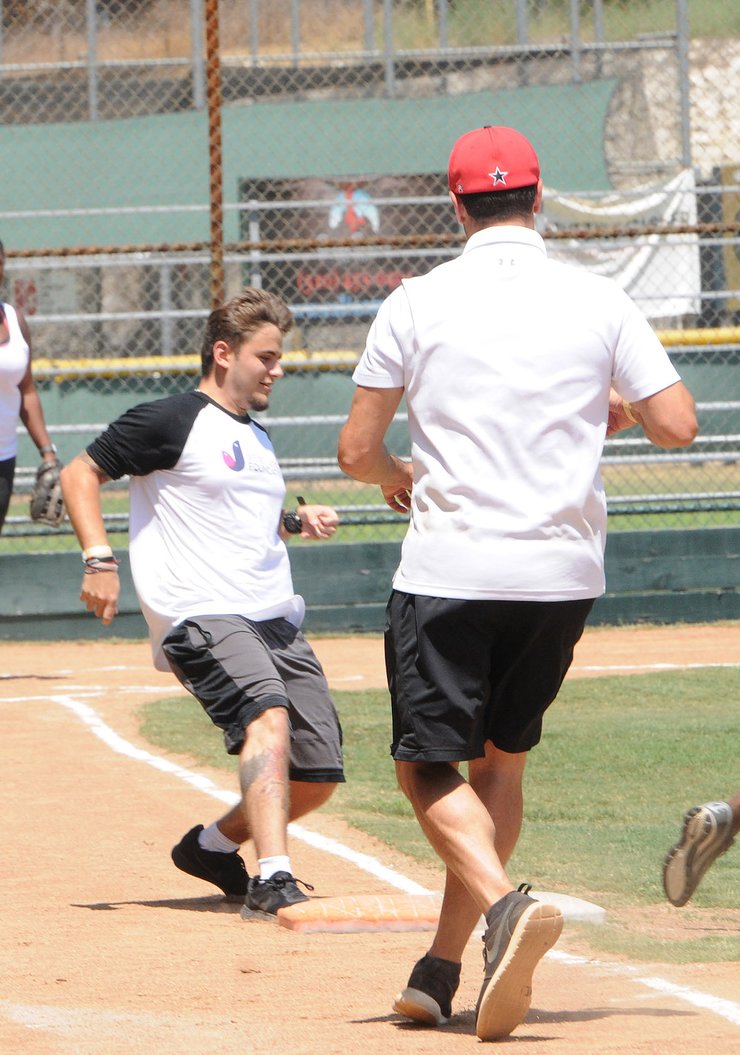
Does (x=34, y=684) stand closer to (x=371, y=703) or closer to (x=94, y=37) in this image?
(x=371, y=703)

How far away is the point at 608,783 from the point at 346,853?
5.05ft

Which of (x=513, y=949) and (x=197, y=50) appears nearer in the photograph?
(x=513, y=949)

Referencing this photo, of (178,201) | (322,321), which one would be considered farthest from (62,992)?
(178,201)

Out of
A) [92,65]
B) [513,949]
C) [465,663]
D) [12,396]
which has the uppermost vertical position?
[92,65]

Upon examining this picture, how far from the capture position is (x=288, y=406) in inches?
614

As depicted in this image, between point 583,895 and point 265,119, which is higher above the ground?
point 265,119

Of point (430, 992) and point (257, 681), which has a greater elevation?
point (257, 681)

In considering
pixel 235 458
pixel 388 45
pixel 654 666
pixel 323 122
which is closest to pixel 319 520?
pixel 235 458

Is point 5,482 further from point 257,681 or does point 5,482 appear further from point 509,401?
point 509,401

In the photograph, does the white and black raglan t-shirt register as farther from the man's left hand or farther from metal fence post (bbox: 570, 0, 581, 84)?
metal fence post (bbox: 570, 0, 581, 84)

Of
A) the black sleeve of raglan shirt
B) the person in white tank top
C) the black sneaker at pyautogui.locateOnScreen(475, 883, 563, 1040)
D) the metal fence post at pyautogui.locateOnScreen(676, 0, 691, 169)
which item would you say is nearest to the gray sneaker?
the black sneaker at pyautogui.locateOnScreen(475, 883, 563, 1040)

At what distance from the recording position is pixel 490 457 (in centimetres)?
375

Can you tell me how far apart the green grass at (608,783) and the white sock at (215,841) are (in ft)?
2.54

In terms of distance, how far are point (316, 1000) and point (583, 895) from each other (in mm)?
1395
